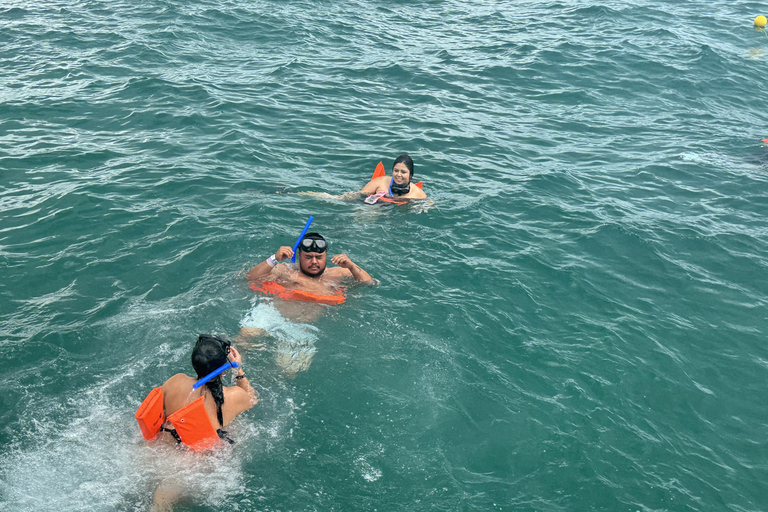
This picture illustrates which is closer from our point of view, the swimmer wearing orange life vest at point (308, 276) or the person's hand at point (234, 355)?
the person's hand at point (234, 355)

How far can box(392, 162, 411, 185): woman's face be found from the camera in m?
10.3

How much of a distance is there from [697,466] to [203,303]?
18.6 feet

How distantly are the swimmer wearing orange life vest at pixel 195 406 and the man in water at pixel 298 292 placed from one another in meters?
1.36

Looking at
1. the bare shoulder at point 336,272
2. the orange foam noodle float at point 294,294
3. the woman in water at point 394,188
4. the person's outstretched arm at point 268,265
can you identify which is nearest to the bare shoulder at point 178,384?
the person's outstretched arm at point 268,265

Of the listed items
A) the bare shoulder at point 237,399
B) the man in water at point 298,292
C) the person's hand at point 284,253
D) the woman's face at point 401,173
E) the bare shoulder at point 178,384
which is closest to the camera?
the bare shoulder at point 178,384

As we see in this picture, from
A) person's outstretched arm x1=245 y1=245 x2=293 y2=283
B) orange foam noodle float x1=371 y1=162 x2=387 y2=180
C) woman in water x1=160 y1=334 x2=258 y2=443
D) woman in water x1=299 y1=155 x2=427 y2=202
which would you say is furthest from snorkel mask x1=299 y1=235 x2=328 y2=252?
orange foam noodle float x1=371 y1=162 x2=387 y2=180

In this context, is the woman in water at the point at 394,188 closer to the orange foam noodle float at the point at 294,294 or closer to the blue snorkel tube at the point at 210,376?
the orange foam noodle float at the point at 294,294

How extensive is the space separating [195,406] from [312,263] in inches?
113

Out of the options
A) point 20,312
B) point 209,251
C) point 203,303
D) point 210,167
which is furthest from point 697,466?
point 210,167

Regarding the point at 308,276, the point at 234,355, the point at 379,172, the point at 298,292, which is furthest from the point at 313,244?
the point at 379,172

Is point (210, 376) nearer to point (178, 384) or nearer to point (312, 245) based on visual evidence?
point (178, 384)

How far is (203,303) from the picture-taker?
7.27 m

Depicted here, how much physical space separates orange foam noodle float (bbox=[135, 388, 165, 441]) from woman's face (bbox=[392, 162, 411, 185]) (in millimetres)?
6306

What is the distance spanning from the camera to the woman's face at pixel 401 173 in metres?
10.3
